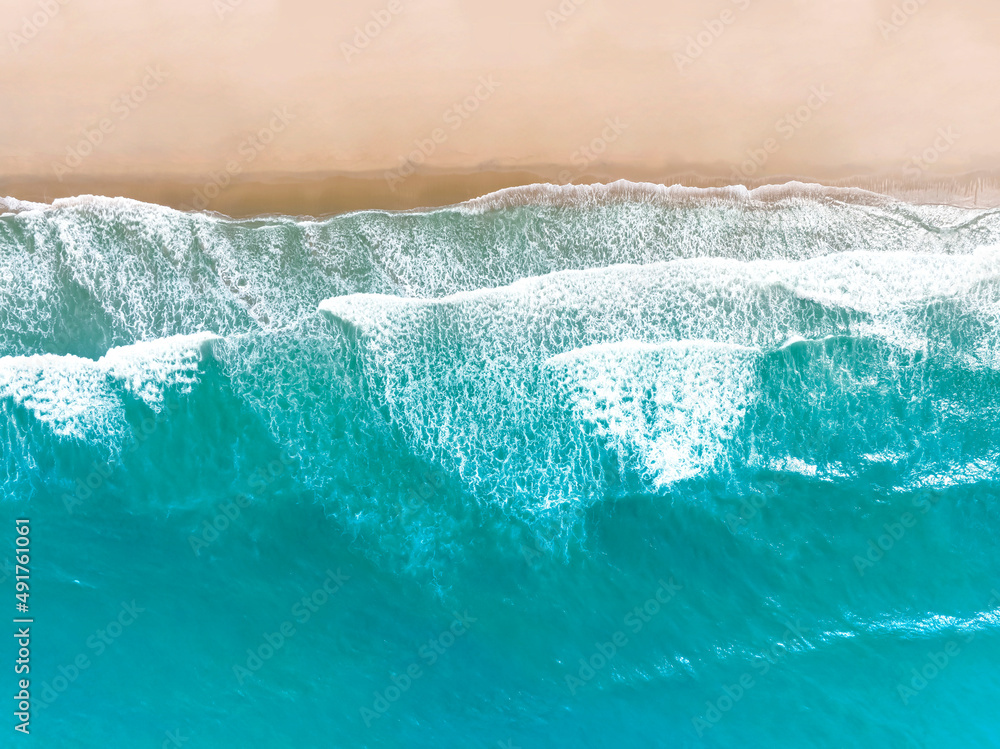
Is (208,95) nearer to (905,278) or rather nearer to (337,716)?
(337,716)

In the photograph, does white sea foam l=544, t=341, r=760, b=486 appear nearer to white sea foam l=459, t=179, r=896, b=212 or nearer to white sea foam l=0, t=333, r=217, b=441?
white sea foam l=459, t=179, r=896, b=212

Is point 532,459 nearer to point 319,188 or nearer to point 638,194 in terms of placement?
point 638,194

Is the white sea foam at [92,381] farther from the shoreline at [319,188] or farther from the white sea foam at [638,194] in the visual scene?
the white sea foam at [638,194]

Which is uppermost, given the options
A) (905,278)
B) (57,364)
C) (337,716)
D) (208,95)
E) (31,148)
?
(208,95)

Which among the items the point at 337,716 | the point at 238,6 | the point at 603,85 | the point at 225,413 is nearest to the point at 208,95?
the point at 238,6

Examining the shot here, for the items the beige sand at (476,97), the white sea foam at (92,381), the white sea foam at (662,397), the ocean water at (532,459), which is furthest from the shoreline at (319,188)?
the white sea foam at (662,397)

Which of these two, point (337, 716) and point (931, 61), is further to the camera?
point (931, 61)
